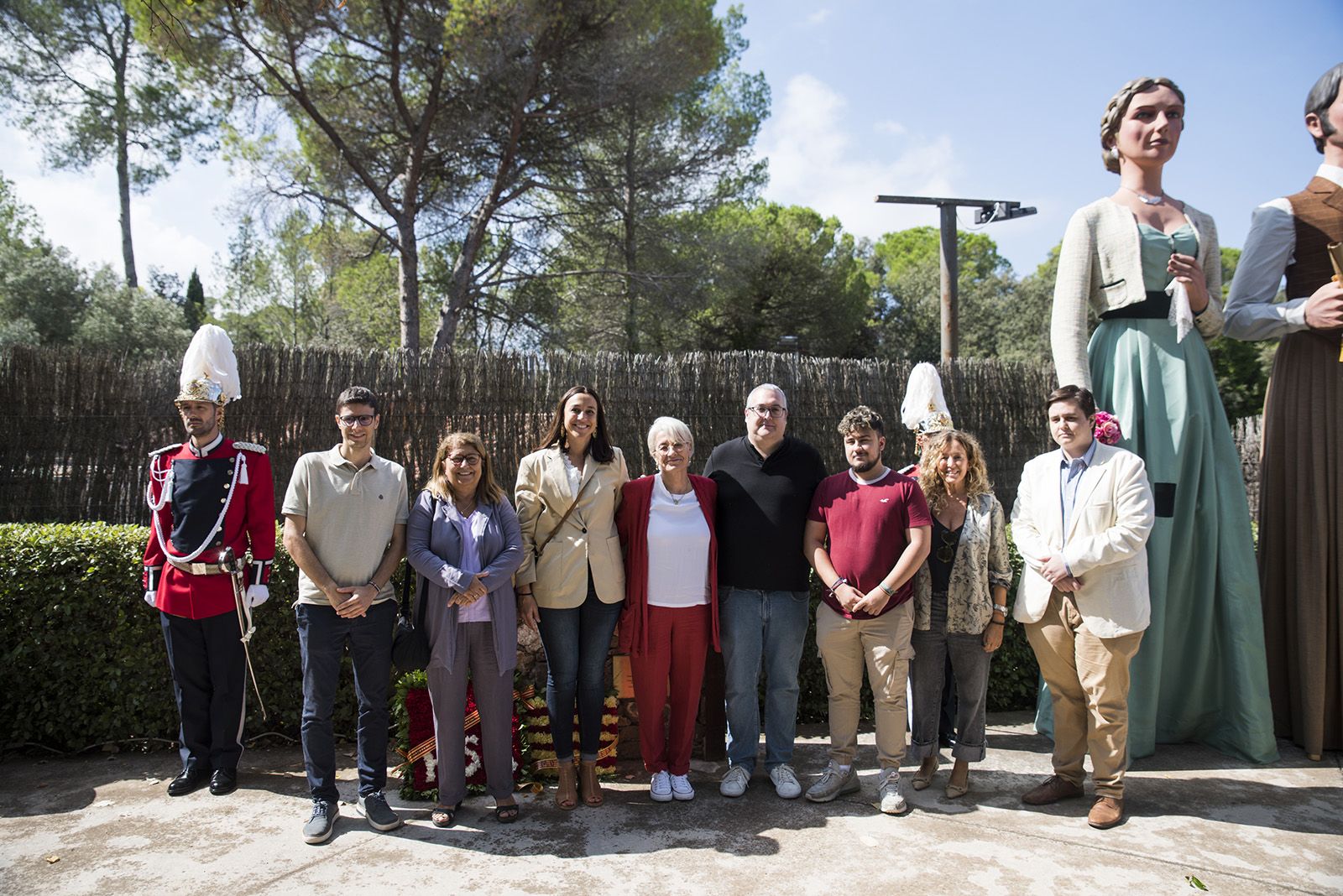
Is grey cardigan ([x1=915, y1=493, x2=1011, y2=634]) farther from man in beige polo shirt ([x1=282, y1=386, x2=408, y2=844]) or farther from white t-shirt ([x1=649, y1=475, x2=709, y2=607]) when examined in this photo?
man in beige polo shirt ([x1=282, y1=386, x2=408, y2=844])

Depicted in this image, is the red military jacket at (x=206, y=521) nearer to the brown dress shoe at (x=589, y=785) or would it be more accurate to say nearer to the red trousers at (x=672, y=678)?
the brown dress shoe at (x=589, y=785)

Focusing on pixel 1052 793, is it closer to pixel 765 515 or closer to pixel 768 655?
pixel 768 655

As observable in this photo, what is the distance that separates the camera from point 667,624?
12.4ft

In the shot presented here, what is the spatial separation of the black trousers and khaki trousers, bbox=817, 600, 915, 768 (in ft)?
8.72

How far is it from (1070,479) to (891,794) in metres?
1.54

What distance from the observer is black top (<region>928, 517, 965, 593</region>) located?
3.77 meters

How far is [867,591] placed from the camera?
3662 millimetres

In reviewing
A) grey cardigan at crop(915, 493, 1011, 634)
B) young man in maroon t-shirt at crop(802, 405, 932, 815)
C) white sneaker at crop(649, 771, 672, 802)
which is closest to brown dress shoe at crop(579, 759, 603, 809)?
white sneaker at crop(649, 771, 672, 802)

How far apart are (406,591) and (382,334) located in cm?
1954

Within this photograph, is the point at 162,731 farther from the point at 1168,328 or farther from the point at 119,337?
the point at 119,337

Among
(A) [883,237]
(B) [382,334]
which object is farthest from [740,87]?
(A) [883,237]

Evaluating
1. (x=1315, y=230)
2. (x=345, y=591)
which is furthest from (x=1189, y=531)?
(x=345, y=591)

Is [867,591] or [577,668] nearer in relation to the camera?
[867,591]

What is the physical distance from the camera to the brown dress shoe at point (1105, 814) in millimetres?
3383
